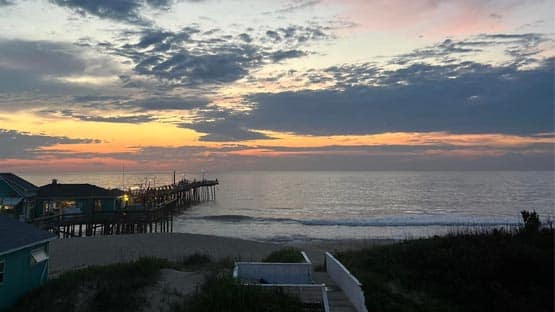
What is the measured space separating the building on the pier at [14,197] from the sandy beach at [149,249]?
5.86m

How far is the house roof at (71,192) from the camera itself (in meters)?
35.9

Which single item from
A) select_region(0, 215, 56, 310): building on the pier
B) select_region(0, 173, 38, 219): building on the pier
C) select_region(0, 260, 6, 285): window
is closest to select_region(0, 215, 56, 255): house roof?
select_region(0, 215, 56, 310): building on the pier

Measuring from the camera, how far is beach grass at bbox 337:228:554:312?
10883 millimetres

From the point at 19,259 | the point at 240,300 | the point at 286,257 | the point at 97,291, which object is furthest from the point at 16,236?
the point at 286,257

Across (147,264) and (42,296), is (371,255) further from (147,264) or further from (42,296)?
(42,296)

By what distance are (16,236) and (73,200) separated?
995 inches

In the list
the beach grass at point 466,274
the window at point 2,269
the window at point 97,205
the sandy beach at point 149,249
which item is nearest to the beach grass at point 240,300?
the beach grass at point 466,274

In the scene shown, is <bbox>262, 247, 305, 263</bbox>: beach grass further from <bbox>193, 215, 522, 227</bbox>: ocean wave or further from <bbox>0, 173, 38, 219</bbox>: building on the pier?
<bbox>193, 215, 522, 227</bbox>: ocean wave

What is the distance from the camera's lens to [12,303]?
12375mm

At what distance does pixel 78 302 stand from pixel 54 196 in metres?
27.4

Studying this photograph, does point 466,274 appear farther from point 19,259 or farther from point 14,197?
point 14,197

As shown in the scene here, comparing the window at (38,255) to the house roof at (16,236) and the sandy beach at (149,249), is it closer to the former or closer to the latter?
the house roof at (16,236)

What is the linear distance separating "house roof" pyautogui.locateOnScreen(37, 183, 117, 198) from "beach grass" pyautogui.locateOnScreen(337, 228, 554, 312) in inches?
1127

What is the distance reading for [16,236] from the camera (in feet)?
42.8
